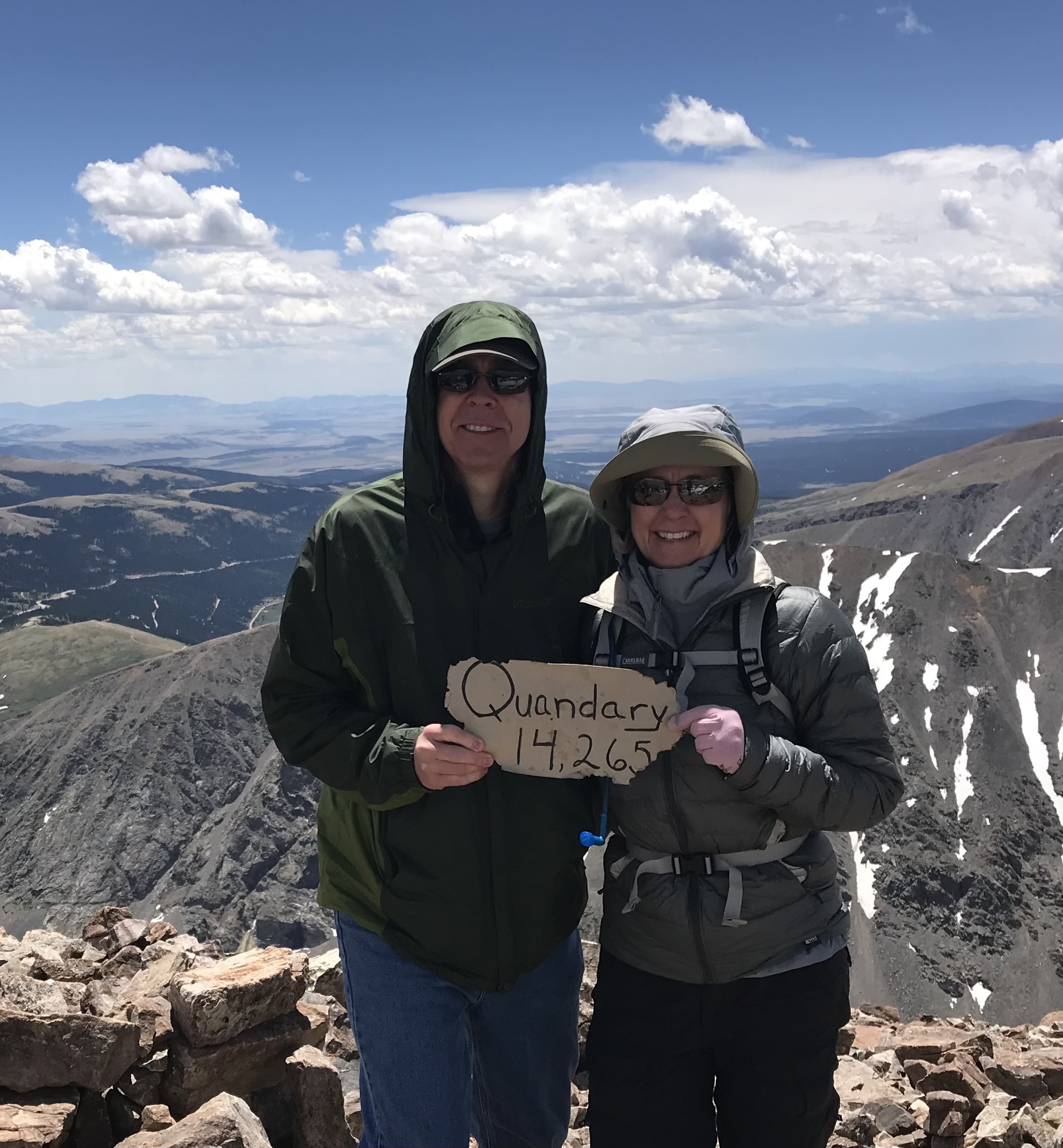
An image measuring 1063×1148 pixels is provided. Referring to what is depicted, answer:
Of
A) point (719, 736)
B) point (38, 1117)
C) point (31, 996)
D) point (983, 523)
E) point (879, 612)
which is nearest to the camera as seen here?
point (719, 736)

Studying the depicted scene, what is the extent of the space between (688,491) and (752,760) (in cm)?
125

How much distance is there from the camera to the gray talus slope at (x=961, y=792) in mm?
62156

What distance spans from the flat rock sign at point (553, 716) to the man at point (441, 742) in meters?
0.15

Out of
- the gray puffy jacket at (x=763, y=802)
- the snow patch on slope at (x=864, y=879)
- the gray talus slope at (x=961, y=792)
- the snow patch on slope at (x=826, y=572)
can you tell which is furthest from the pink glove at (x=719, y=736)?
the snow patch on slope at (x=826, y=572)

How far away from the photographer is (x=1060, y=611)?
250 feet

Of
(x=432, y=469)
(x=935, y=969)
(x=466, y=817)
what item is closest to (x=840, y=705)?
(x=466, y=817)

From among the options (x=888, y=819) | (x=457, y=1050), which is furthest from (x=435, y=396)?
(x=888, y=819)

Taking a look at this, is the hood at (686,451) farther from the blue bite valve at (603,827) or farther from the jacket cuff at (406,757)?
the jacket cuff at (406,757)

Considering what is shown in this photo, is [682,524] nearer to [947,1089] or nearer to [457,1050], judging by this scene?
[457,1050]

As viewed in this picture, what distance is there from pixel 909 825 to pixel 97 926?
67.7 metres

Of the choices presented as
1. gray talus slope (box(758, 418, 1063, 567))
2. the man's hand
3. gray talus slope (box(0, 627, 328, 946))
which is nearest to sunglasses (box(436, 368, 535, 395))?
the man's hand

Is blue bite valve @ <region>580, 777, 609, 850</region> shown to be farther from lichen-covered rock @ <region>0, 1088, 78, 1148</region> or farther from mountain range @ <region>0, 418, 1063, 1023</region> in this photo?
mountain range @ <region>0, 418, 1063, 1023</region>

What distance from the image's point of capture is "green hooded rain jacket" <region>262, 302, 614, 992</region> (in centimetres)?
461

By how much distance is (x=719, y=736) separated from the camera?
4105mm
